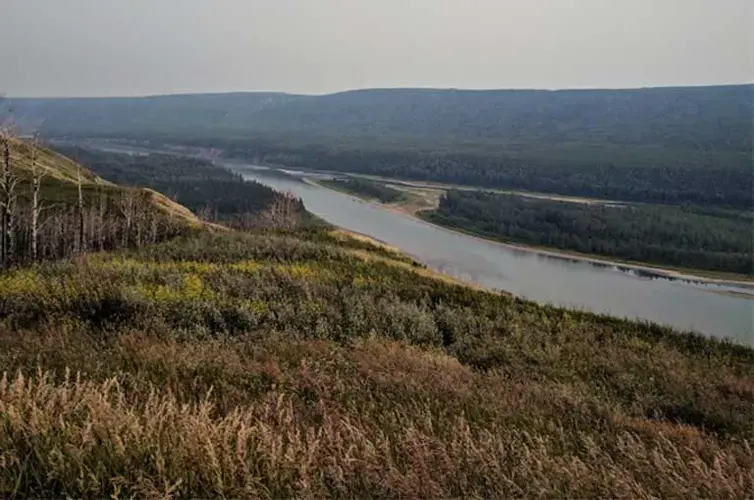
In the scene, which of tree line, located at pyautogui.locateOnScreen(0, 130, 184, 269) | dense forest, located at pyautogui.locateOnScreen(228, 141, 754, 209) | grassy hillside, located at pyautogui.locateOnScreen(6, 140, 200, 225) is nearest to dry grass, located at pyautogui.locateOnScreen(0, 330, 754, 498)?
tree line, located at pyautogui.locateOnScreen(0, 130, 184, 269)

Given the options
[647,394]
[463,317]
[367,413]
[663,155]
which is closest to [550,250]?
[463,317]

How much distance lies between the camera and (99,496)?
3363 mm

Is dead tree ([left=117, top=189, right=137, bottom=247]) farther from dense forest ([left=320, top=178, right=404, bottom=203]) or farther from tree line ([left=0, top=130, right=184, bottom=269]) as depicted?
dense forest ([left=320, top=178, right=404, bottom=203])

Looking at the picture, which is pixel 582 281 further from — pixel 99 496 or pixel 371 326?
pixel 99 496

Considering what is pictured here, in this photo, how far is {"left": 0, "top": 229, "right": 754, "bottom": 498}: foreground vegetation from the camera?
3.68 m

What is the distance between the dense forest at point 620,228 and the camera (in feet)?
267

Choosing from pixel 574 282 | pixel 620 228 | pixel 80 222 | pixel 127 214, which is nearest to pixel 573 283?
pixel 574 282

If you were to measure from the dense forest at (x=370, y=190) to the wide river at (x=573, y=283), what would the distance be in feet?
86.1

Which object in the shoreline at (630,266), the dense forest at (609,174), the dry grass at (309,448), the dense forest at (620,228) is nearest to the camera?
the dry grass at (309,448)

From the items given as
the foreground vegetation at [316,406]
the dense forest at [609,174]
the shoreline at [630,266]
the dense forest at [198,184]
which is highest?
the dense forest at [609,174]

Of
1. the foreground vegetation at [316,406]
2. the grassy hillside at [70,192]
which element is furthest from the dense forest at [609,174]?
the foreground vegetation at [316,406]

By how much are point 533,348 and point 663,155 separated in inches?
7592

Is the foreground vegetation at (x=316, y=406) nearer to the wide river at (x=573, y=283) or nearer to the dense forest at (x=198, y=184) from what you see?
the wide river at (x=573, y=283)

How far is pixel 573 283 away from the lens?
6656 cm
